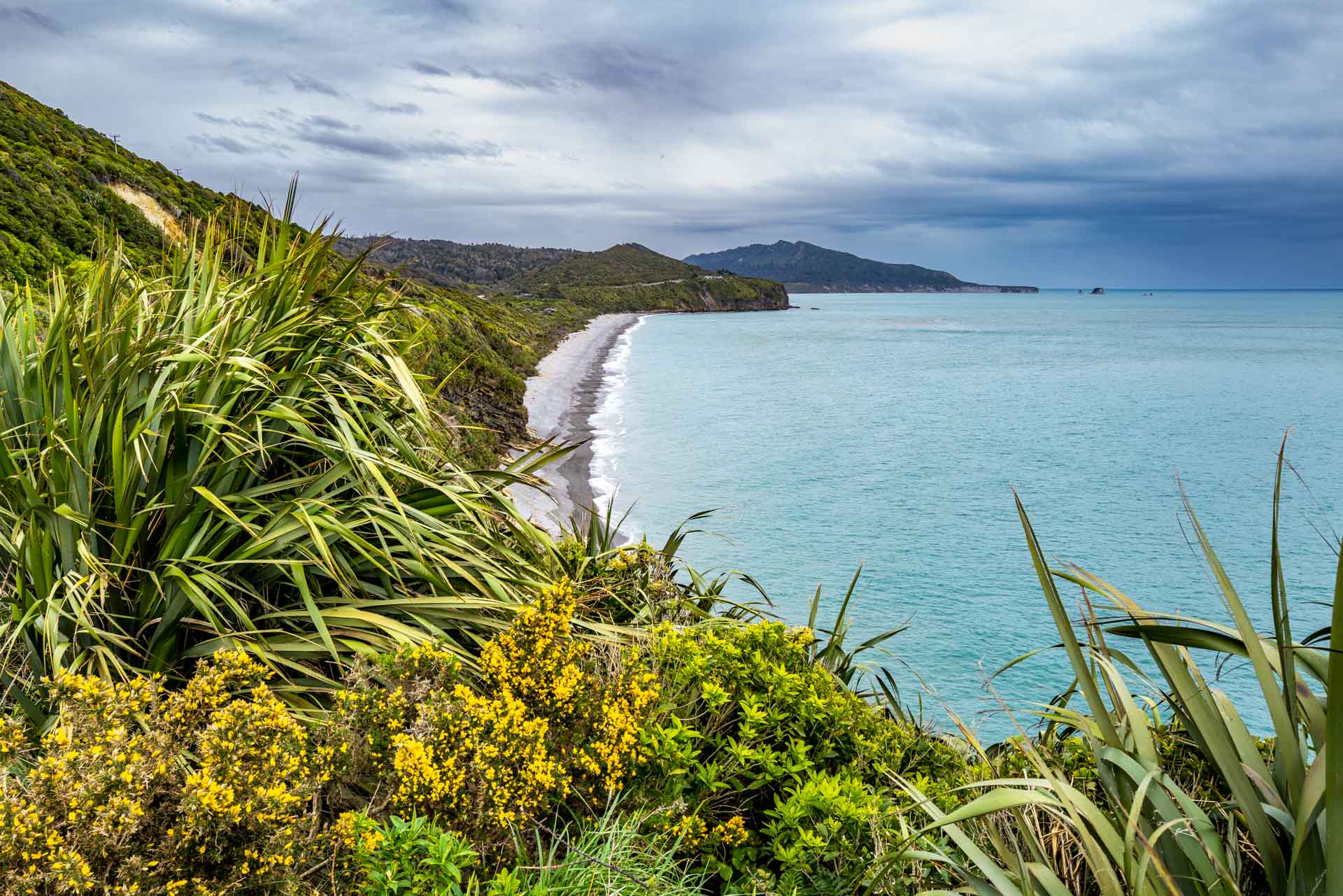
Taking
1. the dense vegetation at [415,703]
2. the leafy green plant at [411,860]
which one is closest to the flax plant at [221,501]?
the dense vegetation at [415,703]

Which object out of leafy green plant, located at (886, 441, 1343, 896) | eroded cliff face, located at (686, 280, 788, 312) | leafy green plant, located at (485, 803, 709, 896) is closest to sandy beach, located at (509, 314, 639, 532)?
leafy green plant, located at (485, 803, 709, 896)

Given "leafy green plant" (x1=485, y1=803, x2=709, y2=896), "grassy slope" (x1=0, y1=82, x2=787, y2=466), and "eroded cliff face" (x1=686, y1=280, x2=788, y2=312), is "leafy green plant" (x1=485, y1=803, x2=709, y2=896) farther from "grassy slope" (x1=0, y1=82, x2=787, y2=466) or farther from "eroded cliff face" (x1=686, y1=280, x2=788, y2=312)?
"eroded cliff face" (x1=686, y1=280, x2=788, y2=312)

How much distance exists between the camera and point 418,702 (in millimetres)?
2426

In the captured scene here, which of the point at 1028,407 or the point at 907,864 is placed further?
the point at 1028,407

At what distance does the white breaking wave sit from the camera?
17.9m

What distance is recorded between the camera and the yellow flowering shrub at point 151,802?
1590 millimetres

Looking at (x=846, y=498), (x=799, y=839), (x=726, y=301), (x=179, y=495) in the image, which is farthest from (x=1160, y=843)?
(x=726, y=301)

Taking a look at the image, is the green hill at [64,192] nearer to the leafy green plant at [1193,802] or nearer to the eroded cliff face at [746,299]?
the leafy green plant at [1193,802]

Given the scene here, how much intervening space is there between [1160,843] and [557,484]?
15.9 m

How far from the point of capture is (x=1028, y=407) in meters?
35.1

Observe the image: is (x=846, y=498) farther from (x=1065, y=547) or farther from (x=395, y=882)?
(x=395, y=882)

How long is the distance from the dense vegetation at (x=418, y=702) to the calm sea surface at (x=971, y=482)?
22.4 inches

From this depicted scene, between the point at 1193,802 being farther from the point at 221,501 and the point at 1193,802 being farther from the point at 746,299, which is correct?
the point at 746,299

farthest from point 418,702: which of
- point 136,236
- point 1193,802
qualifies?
point 136,236
